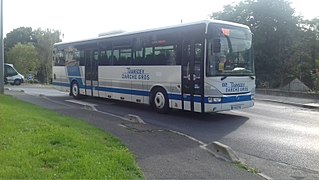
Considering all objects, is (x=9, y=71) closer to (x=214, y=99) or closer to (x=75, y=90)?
(x=75, y=90)

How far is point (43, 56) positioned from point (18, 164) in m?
59.9

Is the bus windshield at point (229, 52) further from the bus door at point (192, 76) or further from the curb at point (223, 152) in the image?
the curb at point (223, 152)

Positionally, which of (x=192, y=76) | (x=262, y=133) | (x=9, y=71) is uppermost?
(x=9, y=71)

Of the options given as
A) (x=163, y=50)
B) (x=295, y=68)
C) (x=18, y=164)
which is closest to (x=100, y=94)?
(x=163, y=50)

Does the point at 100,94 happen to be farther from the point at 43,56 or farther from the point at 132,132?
the point at 43,56

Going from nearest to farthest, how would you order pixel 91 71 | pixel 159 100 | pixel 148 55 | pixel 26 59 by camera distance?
pixel 159 100
pixel 148 55
pixel 91 71
pixel 26 59

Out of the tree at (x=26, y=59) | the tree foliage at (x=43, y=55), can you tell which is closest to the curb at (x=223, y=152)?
the tree foliage at (x=43, y=55)

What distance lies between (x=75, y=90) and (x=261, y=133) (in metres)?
12.5

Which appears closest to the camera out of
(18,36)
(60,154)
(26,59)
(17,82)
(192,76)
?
(60,154)

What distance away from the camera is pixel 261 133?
10.9 m

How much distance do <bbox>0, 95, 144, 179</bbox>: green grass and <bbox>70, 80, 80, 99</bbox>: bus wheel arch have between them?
1112cm

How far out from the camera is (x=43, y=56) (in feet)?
207

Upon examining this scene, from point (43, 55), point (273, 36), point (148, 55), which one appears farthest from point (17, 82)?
point (148, 55)

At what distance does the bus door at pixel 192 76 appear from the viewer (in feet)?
41.9
